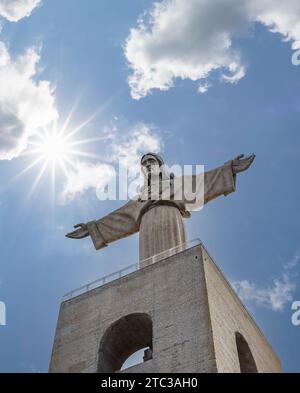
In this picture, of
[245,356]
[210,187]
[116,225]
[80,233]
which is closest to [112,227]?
[116,225]

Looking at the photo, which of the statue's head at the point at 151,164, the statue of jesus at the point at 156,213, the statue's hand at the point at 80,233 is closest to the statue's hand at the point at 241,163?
the statue of jesus at the point at 156,213

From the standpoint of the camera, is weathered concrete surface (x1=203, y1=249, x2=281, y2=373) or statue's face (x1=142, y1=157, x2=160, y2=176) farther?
statue's face (x1=142, y1=157, x2=160, y2=176)

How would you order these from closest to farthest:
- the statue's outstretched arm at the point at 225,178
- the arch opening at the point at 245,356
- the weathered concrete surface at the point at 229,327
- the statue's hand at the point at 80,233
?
the weathered concrete surface at the point at 229,327 → the arch opening at the point at 245,356 → the statue's outstretched arm at the point at 225,178 → the statue's hand at the point at 80,233

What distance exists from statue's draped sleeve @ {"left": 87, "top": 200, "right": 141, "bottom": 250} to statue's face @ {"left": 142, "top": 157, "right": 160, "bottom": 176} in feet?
5.04

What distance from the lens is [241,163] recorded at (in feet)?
74.1

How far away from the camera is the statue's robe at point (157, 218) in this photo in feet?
66.3

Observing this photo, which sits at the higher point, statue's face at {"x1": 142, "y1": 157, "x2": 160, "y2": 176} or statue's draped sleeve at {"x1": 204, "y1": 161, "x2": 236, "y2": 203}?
statue's face at {"x1": 142, "y1": 157, "x2": 160, "y2": 176}

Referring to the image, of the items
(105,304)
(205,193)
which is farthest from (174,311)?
(205,193)

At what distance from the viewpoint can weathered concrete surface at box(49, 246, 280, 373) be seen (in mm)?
15031

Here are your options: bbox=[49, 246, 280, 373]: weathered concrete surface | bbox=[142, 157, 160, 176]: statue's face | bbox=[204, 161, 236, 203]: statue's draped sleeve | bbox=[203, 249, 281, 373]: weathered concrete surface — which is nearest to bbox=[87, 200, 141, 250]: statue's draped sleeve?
bbox=[142, 157, 160, 176]: statue's face

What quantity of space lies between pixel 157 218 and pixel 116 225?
105 inches

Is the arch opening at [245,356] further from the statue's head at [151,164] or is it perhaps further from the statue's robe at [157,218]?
the statue's head at [151,164]

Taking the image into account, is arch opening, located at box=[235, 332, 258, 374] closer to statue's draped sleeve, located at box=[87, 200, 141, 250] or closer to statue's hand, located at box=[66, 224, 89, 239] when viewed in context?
statue's draped sleeve, located at box=[87, 200, 141, 250]

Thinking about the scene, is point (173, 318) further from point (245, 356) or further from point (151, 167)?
point (151, 167)
